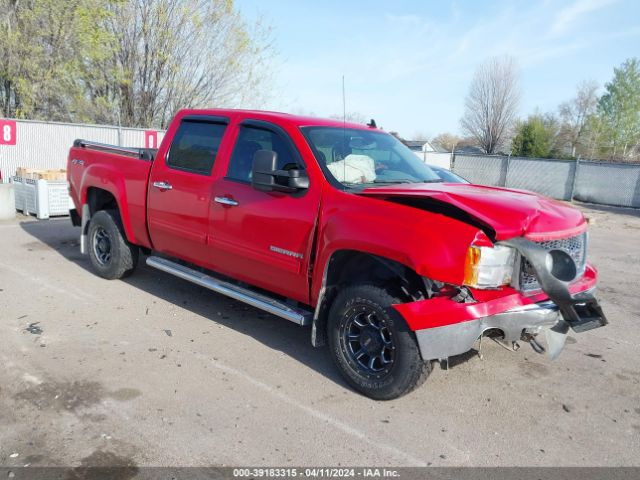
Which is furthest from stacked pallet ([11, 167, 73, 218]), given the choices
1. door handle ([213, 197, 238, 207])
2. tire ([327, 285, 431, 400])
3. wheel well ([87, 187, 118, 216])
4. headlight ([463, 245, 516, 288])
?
headlight ([463, 245, 516, 288])

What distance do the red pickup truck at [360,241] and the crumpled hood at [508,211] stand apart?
1 centimetres

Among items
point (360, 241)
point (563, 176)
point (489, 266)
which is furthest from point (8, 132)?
point (563, 176)

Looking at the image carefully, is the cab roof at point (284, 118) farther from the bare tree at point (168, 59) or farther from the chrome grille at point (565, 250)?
the bare tree at point (168, 59)

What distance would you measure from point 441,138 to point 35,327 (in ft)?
294

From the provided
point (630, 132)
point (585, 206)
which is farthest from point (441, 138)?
point (585, 206)

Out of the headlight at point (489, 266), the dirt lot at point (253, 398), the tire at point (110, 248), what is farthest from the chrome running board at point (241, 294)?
the headlight at point (489, 266)

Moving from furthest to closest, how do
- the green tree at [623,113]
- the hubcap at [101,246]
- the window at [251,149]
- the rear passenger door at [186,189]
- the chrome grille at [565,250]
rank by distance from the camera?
the green tree at [623,113], the hubcap at [101,246], the rear passenger door at [186,189], the window at [251,149], the chrome grille at [565,250]

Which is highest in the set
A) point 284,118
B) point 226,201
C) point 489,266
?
point 284,118

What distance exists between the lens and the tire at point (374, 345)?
3514 millimetres

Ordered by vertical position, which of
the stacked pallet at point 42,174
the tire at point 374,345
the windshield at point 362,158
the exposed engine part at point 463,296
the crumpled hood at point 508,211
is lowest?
the tire at point 374,345

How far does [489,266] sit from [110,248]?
15.2 ft

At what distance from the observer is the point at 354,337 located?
12.7 ft

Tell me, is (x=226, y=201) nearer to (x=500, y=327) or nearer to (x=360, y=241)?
(x=360, y=241)

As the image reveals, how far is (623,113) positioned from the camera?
5581 cm
